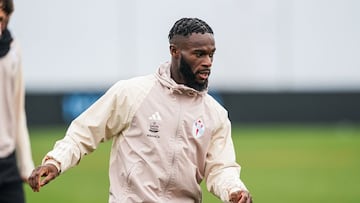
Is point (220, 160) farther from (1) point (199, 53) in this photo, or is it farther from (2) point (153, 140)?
(1) point (199, 53)

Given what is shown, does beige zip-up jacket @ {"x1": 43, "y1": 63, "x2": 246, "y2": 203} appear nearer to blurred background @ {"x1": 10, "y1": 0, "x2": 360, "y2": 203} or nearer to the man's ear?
the man's ear

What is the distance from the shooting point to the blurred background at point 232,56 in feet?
84.6

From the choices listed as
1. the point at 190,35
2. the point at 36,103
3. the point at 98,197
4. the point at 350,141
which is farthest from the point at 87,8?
the point at 190,35

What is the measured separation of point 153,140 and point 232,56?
756 inches

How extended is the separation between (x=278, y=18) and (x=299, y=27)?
0.61 metres

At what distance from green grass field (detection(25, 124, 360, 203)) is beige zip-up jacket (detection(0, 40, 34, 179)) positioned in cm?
644

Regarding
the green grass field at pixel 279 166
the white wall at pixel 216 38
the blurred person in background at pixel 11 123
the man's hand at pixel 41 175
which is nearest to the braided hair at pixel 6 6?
the blurred person in background at pixel 11 123

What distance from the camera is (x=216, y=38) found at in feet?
85.4

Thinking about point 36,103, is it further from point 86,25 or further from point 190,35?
point 190,35

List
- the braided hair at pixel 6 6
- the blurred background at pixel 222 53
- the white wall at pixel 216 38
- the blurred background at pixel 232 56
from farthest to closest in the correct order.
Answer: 1. the white wall at pixel 216 38
2. the blurred background at pixel 222 53
3. the blurred background at pixel 232 56
4. the braided hair at pixel 6 6

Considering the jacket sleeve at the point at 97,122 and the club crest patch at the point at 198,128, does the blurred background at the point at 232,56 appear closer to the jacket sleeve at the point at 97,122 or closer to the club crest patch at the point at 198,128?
the club crest patch at the point at 198,128

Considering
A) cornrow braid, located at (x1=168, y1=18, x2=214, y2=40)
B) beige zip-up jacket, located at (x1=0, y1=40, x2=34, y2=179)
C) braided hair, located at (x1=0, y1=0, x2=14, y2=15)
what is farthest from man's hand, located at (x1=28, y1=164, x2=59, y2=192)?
braided hair, located at (x1=0, y1=0, x2=14, y2=15)

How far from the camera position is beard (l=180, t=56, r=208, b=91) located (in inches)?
297

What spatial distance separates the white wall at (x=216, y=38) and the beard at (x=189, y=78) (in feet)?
60.0
